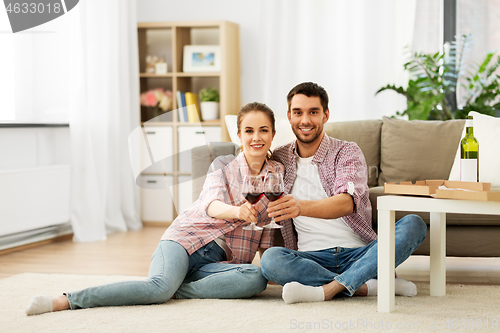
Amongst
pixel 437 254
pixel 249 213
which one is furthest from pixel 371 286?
pixel 249 213

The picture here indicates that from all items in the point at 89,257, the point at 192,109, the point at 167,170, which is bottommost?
the point at 89,257

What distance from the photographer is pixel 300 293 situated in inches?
79.8

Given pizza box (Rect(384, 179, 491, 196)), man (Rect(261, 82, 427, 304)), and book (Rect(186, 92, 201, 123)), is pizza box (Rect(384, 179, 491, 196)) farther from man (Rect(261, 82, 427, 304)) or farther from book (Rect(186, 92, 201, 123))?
book (Rect(186, 92, 201, 123))

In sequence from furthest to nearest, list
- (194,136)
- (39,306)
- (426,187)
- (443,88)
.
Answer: (194,136) < (443,88) < (39,306) < (426,187)

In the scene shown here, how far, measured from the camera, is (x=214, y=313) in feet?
6.39

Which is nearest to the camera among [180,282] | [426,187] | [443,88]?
[426,187]

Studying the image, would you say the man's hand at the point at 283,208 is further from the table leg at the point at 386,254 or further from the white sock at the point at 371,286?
the white sock at the point at 371,286

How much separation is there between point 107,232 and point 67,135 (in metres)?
0.78

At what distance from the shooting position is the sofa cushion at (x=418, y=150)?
2.96m

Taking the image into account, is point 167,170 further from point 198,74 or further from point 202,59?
point 202,59

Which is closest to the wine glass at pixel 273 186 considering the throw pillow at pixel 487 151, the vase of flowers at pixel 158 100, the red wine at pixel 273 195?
the red wine at pixel 273 195

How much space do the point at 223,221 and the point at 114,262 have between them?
119cm

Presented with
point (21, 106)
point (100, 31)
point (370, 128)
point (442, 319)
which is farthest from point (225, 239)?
point (100, 31)

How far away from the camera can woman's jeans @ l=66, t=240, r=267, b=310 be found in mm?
1996
